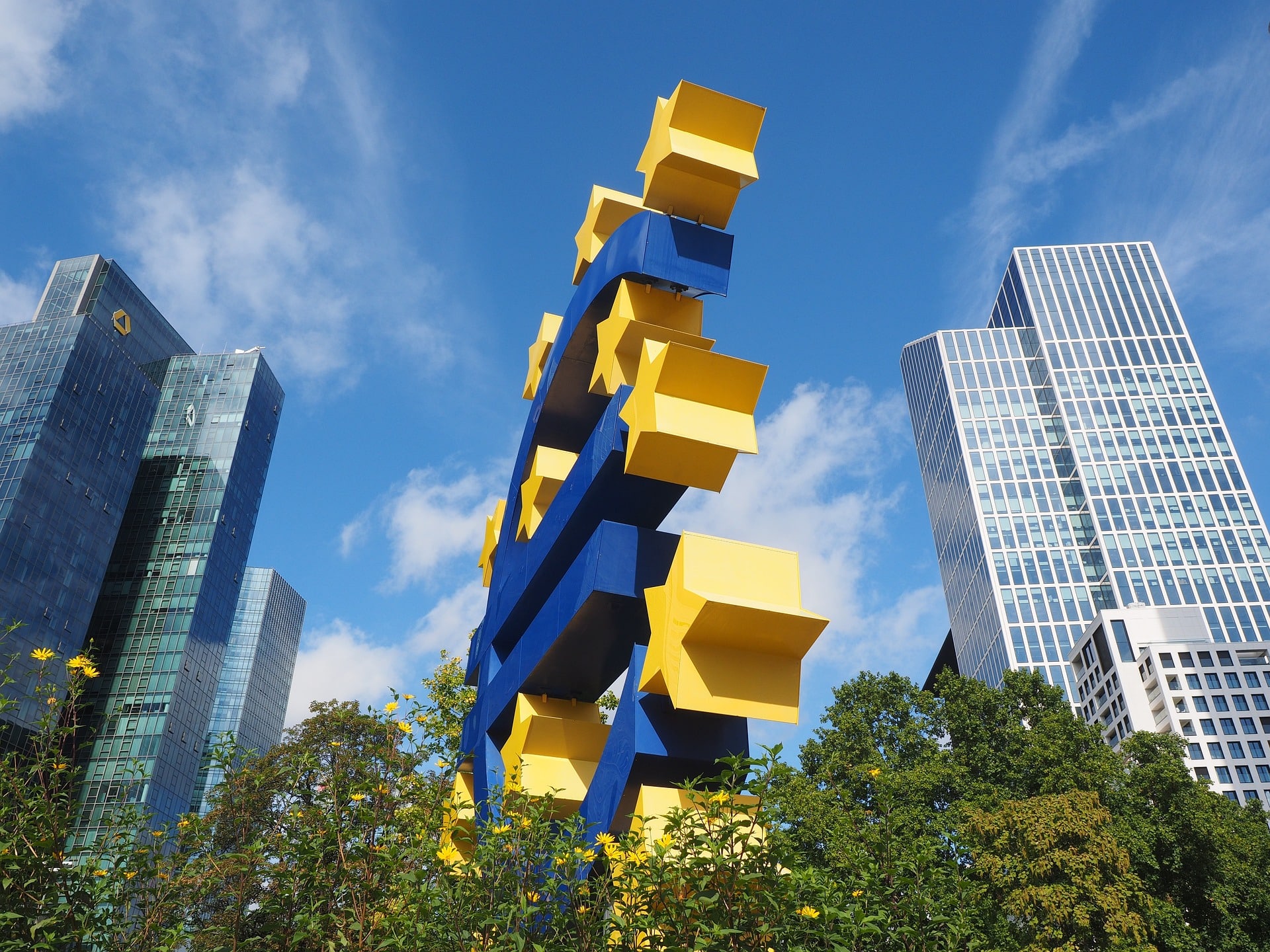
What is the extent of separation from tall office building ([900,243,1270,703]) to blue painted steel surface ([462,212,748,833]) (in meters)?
74.3

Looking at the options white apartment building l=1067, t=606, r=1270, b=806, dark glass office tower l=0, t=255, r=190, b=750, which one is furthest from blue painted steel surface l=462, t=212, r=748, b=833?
white apartment building l=1067, t=606, r=1270, b=806

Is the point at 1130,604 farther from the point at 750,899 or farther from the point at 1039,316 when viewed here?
the point at 750,899

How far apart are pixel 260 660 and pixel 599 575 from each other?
114872 mm

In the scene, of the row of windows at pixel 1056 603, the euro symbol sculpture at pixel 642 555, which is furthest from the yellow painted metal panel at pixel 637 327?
the row of windows at pixel 1056 603

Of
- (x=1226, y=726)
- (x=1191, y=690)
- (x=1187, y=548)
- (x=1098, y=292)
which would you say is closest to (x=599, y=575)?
(x=1191, y=690)

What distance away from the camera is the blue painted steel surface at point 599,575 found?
586 centimetres

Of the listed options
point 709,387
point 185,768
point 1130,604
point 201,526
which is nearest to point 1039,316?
point 1130,604

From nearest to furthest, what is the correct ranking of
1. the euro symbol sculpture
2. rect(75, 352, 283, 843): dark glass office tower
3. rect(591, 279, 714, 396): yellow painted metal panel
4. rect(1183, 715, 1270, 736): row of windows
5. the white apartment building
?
the euro symbol sculpture
rect(591, 279, 714, 396): yellow painted metal panel
rect(75, 352, 283, 843): dark glass office tower
the white apartment building
rect(1183, 715, 1270, 736): row of windows

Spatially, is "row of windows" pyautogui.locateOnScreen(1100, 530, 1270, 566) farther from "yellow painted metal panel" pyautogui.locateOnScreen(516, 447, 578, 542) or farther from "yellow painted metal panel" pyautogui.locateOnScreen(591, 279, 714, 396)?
"yellow painted metal panel" pyautogui.locateOnScreen(591, 279, 714, 396)

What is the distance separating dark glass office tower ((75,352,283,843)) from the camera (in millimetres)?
56750

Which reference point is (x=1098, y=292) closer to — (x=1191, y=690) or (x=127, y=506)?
(x=1191, y=690)

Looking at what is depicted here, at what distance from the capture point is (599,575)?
6.52 m

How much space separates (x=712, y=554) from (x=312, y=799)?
2890mm

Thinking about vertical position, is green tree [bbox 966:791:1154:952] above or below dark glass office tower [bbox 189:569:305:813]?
below
